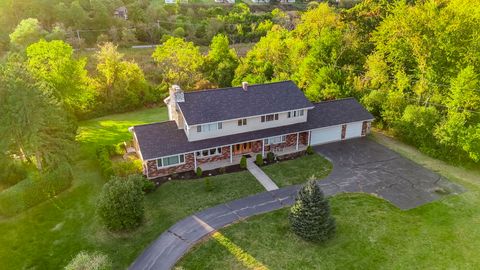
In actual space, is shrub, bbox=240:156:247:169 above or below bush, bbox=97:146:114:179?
below

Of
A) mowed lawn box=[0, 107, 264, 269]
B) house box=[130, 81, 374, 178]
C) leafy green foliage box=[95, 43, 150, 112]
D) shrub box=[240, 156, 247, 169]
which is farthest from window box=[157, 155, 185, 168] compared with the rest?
leafy green foliage box=[95, 43, 150, 112]

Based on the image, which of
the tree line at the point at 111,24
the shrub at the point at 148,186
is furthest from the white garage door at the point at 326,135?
the tree line at the point at 111,24

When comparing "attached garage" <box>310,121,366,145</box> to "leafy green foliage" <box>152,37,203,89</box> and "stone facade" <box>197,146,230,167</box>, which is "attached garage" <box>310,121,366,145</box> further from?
"leafy green foliage" <box>152,37,203,89</box>

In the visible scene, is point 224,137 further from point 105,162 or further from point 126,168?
point 105,162

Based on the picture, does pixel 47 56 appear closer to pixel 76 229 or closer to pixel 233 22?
pixel 76 229

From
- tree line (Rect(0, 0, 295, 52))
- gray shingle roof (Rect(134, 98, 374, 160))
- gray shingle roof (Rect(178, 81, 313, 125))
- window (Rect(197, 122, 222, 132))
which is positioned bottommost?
gray shingle roof (Rect(134, 98, 374, 160))

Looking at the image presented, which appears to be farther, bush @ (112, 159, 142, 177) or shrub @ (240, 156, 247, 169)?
shrub @ (240, 156, 247, 169)

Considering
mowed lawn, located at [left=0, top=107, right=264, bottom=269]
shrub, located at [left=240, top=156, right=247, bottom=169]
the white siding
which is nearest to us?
mowed lawn, located at [left=0, top=107, right=264, bottom=269]

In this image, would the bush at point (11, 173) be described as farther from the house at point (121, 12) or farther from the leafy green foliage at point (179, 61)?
the house at point (121, 12)
